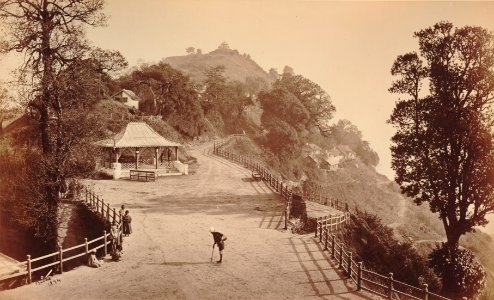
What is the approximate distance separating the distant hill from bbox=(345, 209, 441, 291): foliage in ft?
457

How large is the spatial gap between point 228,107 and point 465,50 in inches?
2597

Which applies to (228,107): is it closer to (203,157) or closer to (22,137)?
(203,157)

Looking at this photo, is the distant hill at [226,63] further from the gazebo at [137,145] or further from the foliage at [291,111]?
the gazebo at [137,145]

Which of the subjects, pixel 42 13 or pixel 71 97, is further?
pixel 71 97

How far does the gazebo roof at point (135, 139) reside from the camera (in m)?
35.2

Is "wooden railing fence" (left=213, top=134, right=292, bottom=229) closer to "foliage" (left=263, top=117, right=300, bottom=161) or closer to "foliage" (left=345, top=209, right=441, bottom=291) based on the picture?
"foliage" (left=345, top=209, right=441, bottom=291)

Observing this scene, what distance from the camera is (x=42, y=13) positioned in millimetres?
15477

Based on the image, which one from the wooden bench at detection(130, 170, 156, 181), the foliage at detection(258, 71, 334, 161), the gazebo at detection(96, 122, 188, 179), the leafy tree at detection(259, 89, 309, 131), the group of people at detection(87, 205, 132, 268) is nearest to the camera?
the group of people at detection(87, 205, 132, 268)

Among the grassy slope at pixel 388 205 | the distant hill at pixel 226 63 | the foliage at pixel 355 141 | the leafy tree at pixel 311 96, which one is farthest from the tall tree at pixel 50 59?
the distant hill at pixel 226 63

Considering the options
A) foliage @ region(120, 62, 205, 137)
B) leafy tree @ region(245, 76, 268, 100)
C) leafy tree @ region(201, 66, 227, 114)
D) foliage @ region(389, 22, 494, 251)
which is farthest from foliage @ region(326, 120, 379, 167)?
foliage @ region(389, 22, 494, 251)

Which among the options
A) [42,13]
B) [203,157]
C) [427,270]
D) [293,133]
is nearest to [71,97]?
[42,13]

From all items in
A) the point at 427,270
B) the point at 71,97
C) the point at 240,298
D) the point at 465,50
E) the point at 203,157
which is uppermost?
the point at 465,50

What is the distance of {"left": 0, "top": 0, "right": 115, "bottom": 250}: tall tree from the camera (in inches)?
603

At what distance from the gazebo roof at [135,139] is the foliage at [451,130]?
21.5m
